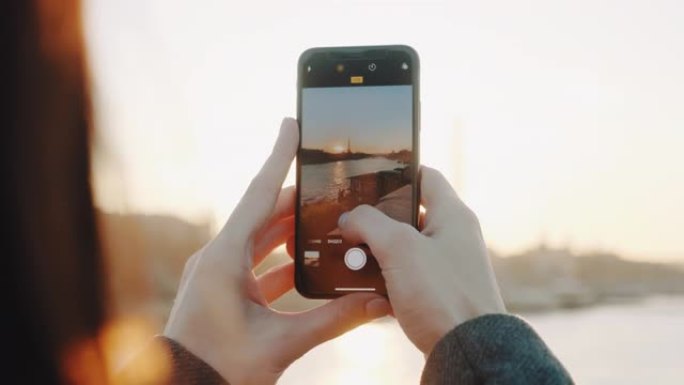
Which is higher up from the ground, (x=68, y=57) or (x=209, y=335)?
(x=68, y=57)

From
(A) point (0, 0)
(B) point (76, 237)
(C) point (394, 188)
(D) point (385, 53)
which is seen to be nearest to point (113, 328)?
(B) point (76, 237)

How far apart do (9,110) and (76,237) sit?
7 centimetres

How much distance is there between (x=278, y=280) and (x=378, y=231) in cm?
20

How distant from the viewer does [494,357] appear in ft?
2.06

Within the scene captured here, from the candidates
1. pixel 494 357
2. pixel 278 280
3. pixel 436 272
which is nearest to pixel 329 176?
pixel 278 280

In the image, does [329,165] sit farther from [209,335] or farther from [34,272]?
[34,272]

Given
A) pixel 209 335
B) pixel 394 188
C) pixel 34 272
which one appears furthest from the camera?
pixel 394 188

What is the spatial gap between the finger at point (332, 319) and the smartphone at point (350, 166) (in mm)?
61

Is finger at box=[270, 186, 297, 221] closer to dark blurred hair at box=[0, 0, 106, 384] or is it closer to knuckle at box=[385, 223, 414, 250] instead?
knuckle at box=[385, 223, 414, 250]

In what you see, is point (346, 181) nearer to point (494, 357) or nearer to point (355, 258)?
point (355, 258)

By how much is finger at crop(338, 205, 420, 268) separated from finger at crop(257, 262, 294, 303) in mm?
90

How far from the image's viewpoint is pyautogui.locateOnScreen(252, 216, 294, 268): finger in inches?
36.8

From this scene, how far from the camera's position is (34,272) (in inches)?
14.7

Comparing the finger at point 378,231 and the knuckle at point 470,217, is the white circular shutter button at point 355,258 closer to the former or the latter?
the finger at point 378,231
